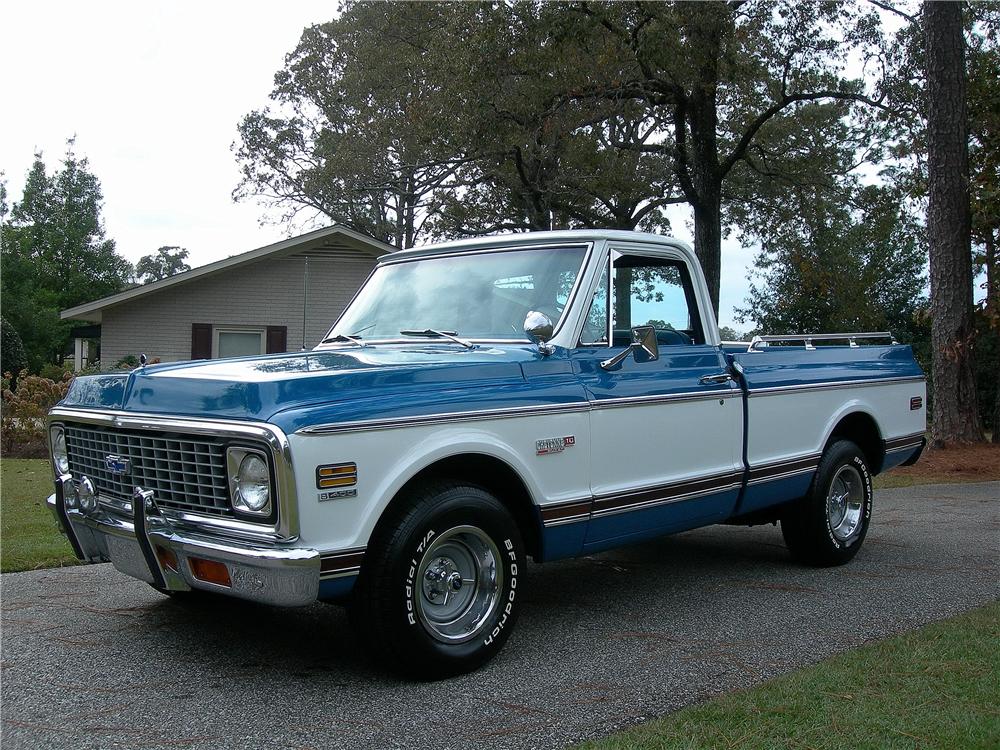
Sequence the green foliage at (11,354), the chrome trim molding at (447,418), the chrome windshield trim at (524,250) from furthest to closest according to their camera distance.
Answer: the green foliage at (11,354) < the chrome windshield trim at (524,250) < the chrome trim molding at (447,418)

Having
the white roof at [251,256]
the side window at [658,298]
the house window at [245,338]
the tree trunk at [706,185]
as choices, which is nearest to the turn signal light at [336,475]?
the side window at [658,298]

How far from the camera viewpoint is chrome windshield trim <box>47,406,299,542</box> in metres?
3.49

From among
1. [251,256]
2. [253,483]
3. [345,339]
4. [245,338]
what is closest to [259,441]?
[253,483]

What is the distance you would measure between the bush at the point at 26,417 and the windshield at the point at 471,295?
1006 cm

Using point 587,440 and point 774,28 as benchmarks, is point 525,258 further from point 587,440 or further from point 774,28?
point 774,28

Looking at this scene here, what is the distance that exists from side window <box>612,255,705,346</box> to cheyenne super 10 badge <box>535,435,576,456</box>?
3.02ft

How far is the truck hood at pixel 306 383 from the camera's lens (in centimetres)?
366

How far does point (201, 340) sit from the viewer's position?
815 inches

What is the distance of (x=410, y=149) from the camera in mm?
24312

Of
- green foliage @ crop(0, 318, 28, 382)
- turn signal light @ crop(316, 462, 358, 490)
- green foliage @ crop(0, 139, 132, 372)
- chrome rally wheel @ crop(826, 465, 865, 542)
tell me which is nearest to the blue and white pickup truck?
turn signal light @ crop(316, 462, 358, 490)

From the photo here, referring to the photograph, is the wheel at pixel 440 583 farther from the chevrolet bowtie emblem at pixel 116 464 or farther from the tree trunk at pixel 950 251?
the tree trunk at pixel 950 251

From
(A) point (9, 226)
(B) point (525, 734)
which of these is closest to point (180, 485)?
(B) point (525, 734)

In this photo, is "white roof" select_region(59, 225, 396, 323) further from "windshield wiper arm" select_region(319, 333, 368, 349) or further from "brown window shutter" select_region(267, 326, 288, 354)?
"windshield wiper arm" select_region(319, 333, 368, 349)

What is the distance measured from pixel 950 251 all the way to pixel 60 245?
168 feet
